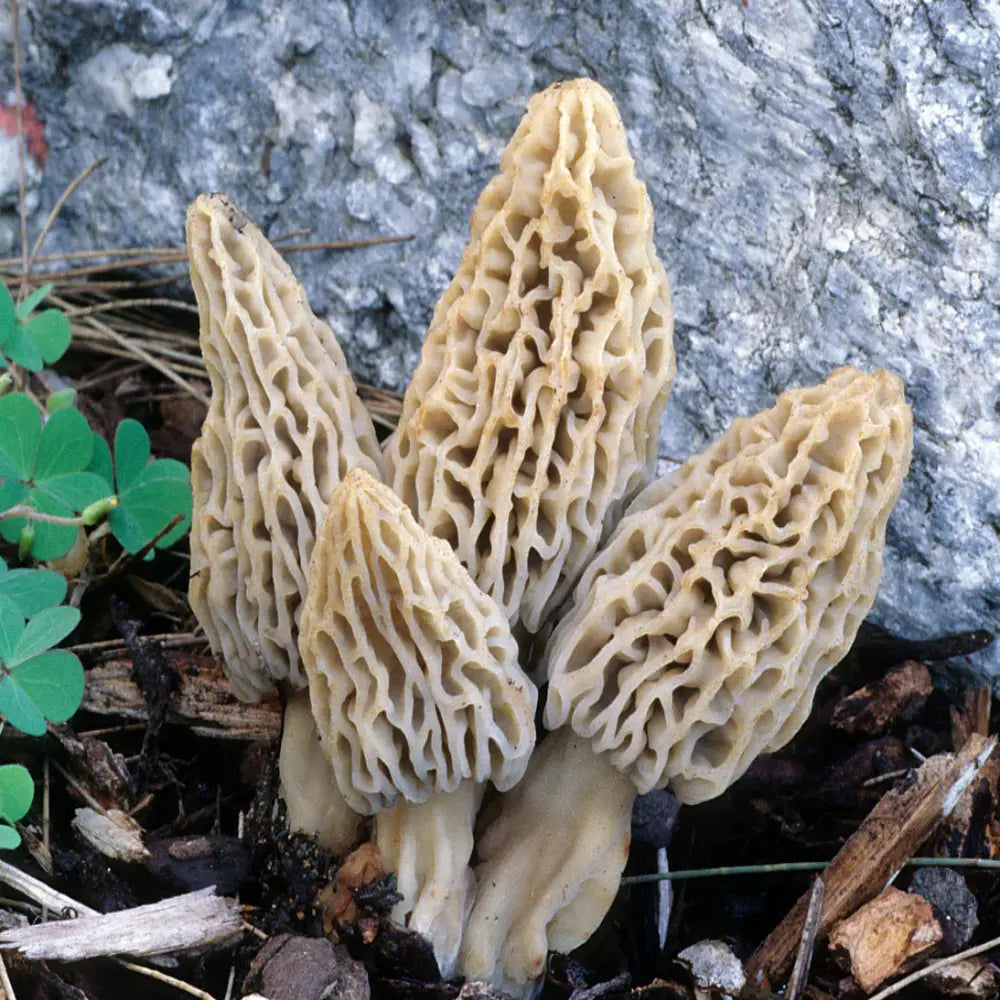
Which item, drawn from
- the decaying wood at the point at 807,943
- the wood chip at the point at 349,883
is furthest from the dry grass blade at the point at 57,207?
the decaying wood at the point at 807,943

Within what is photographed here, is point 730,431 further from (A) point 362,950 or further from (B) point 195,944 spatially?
(B) point 195,944

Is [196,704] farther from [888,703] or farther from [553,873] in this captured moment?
[888,703]

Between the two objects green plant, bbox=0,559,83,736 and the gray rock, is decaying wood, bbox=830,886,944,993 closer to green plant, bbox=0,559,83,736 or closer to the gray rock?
the gray rock

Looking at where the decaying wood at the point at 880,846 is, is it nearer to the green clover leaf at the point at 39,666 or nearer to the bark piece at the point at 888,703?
the bark piece at the point at 888,703

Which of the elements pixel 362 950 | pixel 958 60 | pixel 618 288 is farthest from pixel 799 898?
pixel 958 60

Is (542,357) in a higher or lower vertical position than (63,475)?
higher

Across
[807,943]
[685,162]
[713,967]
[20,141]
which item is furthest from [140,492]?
[807,943]

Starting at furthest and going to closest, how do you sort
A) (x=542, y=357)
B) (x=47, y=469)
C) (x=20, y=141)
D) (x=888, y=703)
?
(x=20, y=141) → (x=888, y=703) → (x=47, y=469) → (x=542, y=357)
